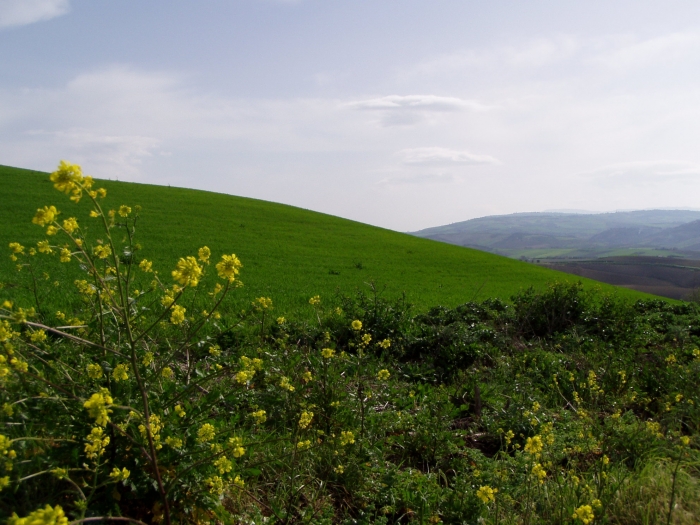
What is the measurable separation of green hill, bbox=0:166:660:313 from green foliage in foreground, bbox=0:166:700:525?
4836mm

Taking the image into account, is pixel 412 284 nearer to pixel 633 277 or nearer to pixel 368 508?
pixel 368 508

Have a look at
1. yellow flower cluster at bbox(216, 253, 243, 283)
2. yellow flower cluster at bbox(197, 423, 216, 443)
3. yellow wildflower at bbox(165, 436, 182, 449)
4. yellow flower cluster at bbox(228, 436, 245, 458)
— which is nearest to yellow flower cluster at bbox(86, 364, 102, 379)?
yellow wildflower at bbox(165, 436, 182, 449)

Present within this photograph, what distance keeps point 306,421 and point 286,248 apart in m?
20.1

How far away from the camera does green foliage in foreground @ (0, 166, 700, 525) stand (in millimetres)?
2145

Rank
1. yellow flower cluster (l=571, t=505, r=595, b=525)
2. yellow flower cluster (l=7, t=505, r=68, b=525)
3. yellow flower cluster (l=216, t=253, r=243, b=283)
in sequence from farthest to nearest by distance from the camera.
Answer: yellow flower cluster (l=571, t=505, r=595, b=525) < yellow flower cluster (l=216, t=253, r=243, b=283) < yellow flower cluster (l=7, t=505, r=68, b=525)

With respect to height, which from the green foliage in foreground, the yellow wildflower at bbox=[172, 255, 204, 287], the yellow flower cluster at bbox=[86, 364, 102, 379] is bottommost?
the green foliage in foreground

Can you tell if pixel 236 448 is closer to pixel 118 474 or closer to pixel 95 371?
pixel 118 474

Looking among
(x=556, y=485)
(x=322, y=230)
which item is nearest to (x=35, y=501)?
(x=556, y=485)

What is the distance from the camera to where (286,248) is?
22.6 m

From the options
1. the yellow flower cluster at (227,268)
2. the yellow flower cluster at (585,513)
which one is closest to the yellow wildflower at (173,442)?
the yellow flower cluster at (227,268)

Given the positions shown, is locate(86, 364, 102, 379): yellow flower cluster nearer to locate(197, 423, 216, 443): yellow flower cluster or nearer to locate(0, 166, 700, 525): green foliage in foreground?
locate(0, 166, 700, 525): green foliage in foreground

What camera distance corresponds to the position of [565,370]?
607cm

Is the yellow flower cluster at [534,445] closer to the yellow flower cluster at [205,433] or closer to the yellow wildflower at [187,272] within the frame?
the yellow flower cluster at [205,433]

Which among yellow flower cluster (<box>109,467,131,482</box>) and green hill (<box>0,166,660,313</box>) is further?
green hill (<box>0,166,660,313</box>)
